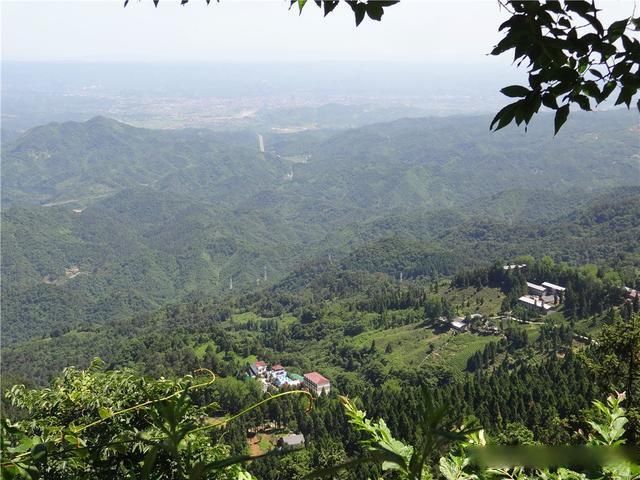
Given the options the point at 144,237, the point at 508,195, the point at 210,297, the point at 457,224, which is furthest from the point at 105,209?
the point at 508,195

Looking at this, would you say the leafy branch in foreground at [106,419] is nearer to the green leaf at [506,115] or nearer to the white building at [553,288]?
the green leaf at [506,115]

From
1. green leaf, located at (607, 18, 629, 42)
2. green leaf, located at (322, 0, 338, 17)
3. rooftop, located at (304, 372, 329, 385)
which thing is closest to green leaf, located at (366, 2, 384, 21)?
green leaf, located at (322, 0, 338, 17)

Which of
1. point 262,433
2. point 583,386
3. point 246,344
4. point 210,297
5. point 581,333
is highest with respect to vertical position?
point 583,386

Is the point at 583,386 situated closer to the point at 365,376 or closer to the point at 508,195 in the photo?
the point at 365,376

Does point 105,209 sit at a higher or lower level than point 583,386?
lower

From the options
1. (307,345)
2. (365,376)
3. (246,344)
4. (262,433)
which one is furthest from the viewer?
(307,345)

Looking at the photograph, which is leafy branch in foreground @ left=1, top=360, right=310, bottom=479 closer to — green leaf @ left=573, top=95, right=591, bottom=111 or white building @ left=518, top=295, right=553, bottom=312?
green leaf @ left=573, top=95, right=591, bottom=111
